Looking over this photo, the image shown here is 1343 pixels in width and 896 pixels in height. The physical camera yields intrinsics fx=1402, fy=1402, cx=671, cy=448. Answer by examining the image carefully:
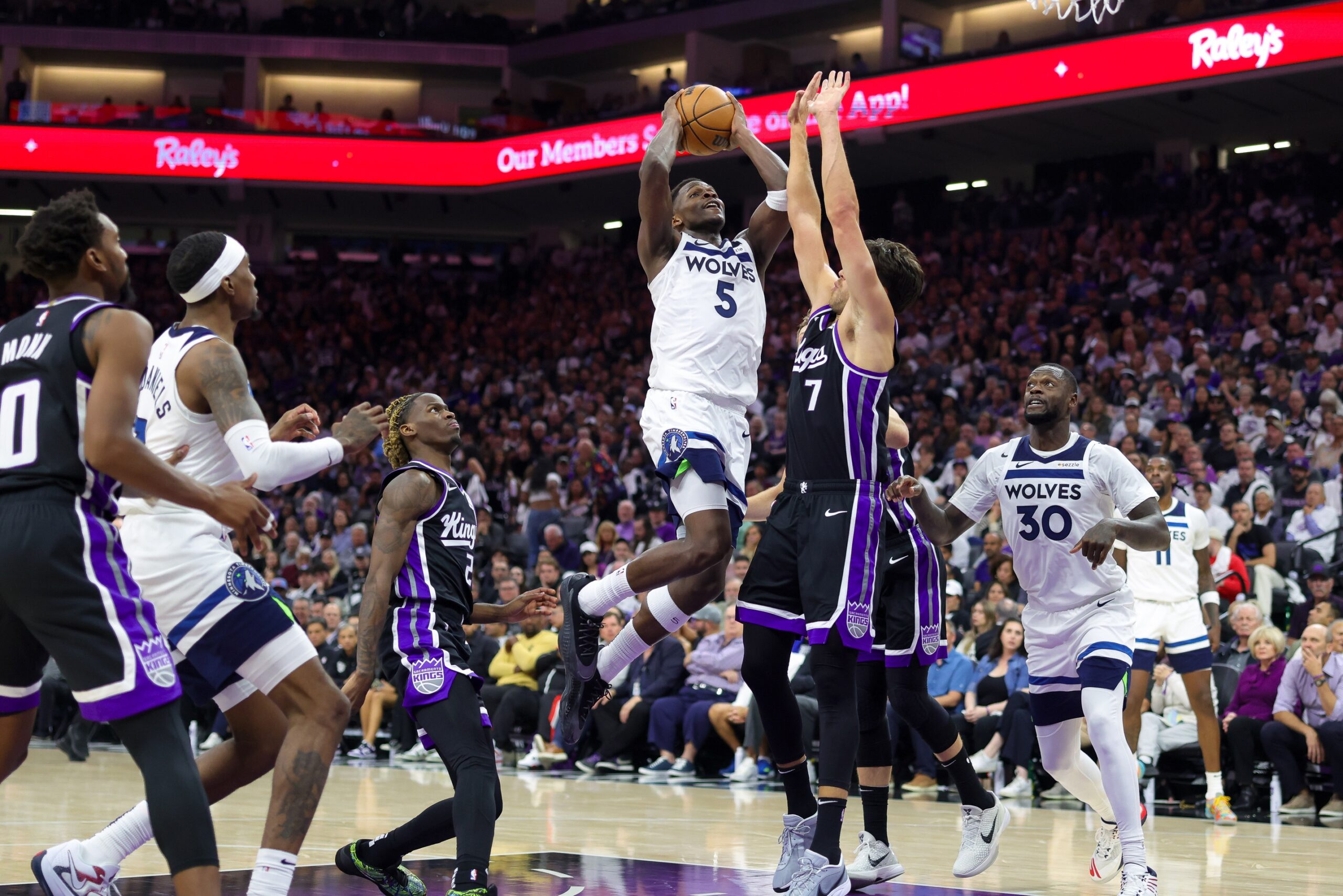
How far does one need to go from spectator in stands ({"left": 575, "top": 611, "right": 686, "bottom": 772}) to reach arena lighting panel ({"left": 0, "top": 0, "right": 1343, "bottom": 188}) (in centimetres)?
1295

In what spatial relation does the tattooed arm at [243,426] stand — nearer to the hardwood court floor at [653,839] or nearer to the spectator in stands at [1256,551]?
the hardwood court floor at [653,839]

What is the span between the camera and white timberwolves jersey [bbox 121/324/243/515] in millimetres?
4473

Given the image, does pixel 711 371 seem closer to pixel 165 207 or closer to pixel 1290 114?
pixel 1290 114

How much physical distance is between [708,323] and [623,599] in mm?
1233

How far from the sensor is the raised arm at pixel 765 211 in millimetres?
6180

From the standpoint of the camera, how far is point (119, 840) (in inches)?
181

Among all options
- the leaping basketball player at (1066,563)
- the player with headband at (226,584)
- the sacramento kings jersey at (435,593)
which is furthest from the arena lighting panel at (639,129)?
the player with headband at (226,584)

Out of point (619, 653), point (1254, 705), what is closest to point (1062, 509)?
point (619, 653)

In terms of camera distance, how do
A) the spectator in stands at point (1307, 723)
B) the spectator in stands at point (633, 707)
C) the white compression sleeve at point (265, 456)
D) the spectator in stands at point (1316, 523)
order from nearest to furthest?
1. the white compression sleeve at point (265, 456)
2. the spectator in stands at point (1307, 723)
3. the spectator in stands at point (1316, 523)
4. the spectator in stands at point (633, 707)

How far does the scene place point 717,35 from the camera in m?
29.0

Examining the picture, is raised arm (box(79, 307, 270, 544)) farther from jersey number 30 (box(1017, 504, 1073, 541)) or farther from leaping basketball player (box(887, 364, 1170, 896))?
jersey number 30 (box(1017, 504, 1073, 541))

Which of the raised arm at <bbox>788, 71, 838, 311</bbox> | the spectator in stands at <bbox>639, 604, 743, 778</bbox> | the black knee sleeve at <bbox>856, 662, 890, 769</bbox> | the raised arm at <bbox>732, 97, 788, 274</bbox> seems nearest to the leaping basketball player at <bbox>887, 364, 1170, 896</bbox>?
the black knee sleeve at <bbox>856, 662, 890, 769</bbox>

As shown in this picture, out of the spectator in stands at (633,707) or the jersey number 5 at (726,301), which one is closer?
the jersey number 5 at (726,301)

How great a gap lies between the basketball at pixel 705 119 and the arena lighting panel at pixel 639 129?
50.8ft
